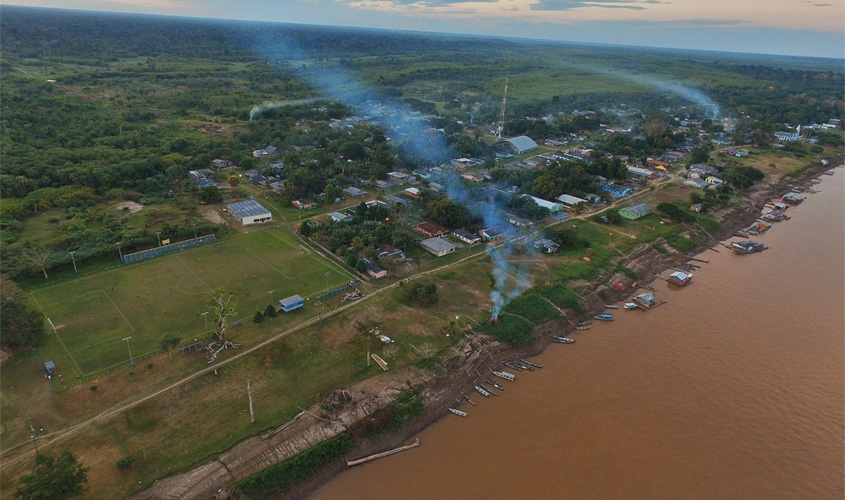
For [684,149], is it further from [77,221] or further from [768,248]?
[77,221]

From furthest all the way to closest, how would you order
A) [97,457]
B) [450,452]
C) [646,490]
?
[450,452], [646,490], [97,457]

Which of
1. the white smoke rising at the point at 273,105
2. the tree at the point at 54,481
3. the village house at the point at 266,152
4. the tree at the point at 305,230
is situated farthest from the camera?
the white smoke rising at the point at 273,105

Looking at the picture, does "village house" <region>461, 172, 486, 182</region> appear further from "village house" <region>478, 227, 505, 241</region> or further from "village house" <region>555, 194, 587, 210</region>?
"village house" <region>478, 227, 505, 241</region>

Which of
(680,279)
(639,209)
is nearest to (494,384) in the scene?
(680,279)

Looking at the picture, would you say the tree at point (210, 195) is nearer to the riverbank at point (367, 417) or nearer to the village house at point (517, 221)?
the village house at point (517, 221)

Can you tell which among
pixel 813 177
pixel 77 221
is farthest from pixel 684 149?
pixel 77 221

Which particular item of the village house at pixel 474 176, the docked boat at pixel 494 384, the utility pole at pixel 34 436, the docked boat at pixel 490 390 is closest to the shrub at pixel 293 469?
the docked boat at pixel 490 390

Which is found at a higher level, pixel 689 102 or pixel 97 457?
pixel 689 102
